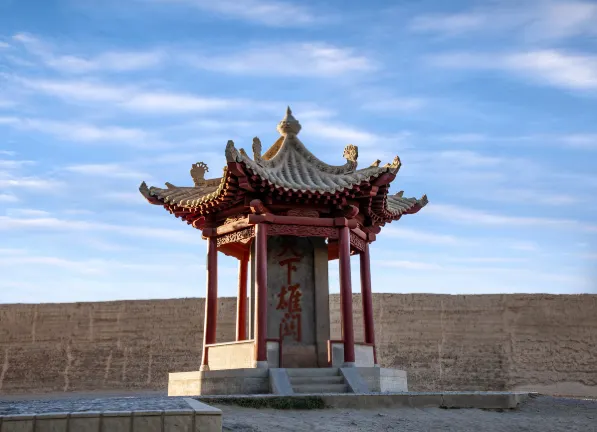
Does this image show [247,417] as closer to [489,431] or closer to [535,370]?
[489,431]

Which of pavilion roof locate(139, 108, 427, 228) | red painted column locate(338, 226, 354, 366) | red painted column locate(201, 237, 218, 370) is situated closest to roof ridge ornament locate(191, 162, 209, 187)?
pavilion roof locate(139, 108, 427, 228)

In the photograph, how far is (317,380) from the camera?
11.0 m

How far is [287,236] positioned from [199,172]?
8.94ft

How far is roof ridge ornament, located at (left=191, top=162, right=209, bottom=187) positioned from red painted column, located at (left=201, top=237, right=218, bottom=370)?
5.99 feet

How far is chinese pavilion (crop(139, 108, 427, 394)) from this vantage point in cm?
1156

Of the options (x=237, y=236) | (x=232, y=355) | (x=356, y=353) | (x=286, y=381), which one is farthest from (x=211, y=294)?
(x=356, y=353)

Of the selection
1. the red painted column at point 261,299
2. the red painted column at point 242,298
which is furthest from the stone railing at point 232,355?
the red painted column at point 242,298

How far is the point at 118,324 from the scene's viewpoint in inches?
1029

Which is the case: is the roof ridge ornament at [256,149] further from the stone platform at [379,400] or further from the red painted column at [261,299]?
the stone platform at [379,400]

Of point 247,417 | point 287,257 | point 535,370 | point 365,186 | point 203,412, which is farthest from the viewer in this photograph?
point 535,370

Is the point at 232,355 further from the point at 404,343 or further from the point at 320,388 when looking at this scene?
the point at 404,343

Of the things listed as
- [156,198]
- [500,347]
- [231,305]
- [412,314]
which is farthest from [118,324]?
[500,347]

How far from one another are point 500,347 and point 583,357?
331 cm

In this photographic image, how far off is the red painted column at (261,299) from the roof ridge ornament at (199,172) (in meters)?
2.91
